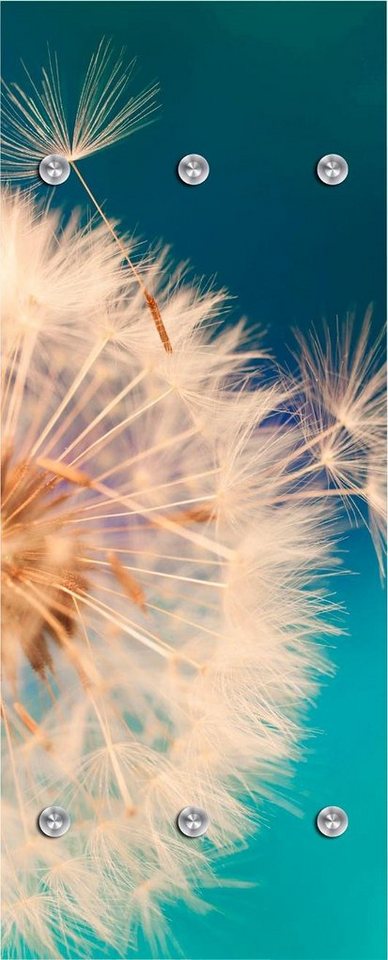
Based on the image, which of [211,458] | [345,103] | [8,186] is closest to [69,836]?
[211,458]

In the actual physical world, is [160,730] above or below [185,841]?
above

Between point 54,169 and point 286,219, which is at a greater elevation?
point 286,219

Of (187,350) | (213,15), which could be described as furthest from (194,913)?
(213,15)

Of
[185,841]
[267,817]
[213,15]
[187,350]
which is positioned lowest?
[185,841]

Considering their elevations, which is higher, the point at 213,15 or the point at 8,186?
the point at 213,15

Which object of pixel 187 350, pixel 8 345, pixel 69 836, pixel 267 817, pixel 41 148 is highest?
pixel 41 148

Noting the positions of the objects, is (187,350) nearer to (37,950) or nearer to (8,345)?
(8,345)

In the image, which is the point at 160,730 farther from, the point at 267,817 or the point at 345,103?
the point at 345,103
